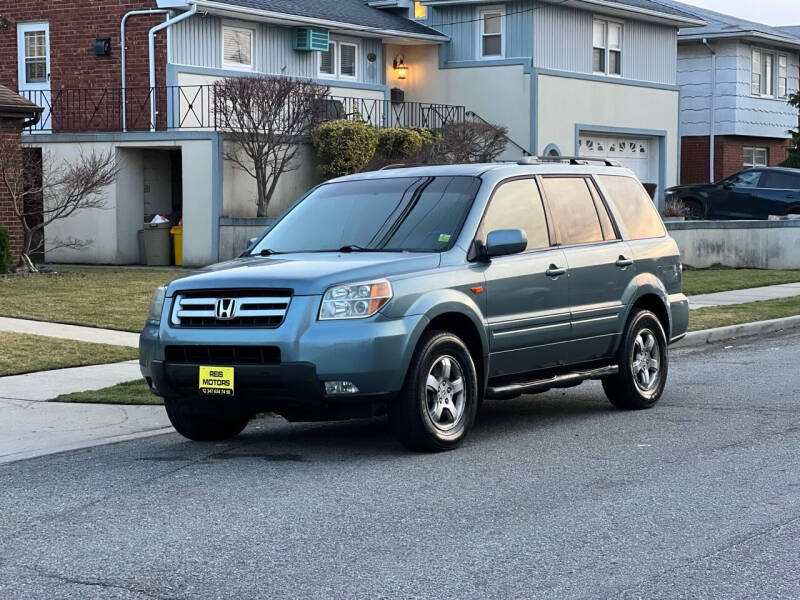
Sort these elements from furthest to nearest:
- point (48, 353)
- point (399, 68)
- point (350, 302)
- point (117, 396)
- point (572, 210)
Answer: point (399, 68)
point (48, 353)
point (117, 396)
point (572, 210)
point (350, 302)

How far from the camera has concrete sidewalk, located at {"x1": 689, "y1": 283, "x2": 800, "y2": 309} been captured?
779 inches

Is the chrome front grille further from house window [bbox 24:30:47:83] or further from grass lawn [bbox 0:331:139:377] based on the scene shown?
house window [bbox 24:30:47:83]

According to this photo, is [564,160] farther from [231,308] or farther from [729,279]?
[729,279]

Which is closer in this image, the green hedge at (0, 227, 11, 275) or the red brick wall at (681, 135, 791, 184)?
the green hedge at (0, 227, 11, 275)

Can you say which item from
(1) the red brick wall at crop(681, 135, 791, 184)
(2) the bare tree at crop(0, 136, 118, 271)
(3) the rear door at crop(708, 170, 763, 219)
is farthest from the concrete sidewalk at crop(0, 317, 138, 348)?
(1) the red brick wall at crop(681, 135, 791, 184)

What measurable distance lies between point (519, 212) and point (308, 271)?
1943 mm

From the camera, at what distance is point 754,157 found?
4509 centimetres

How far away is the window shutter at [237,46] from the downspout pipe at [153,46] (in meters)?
1.44

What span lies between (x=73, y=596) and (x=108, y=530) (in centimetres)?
119

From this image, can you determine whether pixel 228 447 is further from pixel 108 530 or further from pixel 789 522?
pixel 789 522

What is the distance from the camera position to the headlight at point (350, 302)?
8.19 meters

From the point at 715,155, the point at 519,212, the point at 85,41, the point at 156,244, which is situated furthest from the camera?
the point at 715,155

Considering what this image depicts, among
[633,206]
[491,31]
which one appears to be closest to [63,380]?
[633,206]

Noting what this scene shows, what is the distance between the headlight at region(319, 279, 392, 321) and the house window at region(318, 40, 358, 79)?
78.8ft
